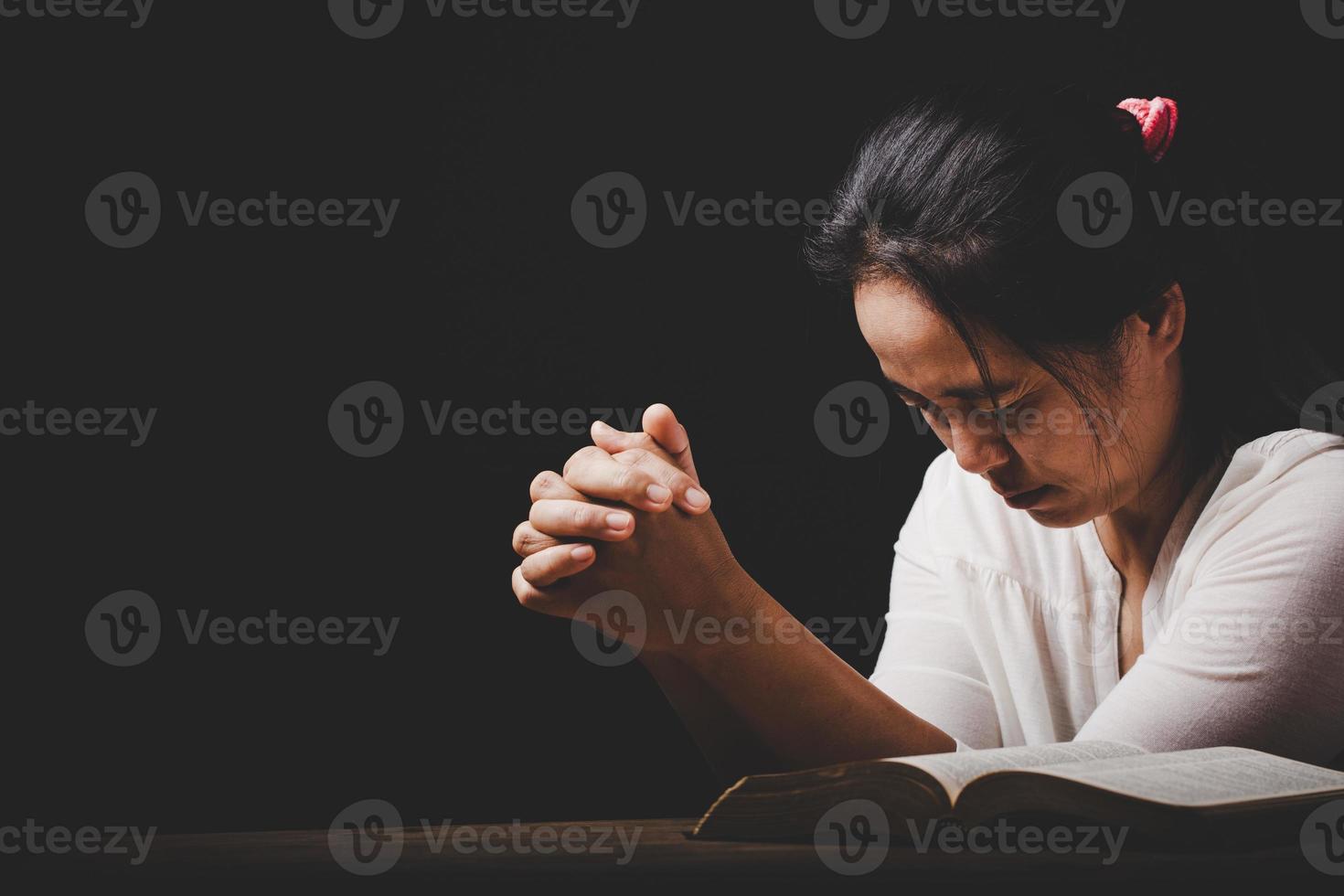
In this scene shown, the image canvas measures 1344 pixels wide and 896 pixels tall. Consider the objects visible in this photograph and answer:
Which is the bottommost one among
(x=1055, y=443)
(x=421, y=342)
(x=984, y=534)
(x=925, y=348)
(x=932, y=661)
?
(x=932, y=661)

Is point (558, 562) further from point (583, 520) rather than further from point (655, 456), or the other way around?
point (655, 456)

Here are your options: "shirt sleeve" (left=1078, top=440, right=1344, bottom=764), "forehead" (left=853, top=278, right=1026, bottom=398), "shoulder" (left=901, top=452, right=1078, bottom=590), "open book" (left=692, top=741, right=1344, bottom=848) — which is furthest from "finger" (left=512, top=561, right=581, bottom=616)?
"shoulder" (left=901, top=452, right=1078, bottom=590)

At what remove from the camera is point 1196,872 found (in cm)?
75

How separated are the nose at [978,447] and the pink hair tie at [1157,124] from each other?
14.9 inches

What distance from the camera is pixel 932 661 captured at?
1621 mm

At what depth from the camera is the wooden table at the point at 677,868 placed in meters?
0.75

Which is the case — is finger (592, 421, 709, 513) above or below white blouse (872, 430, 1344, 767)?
above

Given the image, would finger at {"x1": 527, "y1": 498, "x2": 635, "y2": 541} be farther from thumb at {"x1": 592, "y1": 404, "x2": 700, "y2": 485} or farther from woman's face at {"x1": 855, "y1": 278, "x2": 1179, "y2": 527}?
woman's face at {"x1": 855, "y1": 278, "x2": 1179, "y2": 527}

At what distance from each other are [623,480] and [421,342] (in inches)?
39.3

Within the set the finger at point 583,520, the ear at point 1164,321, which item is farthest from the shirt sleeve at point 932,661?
the finger at point 583,520

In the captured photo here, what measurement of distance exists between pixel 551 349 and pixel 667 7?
0.65 metres

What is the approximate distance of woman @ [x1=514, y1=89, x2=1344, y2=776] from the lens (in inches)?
46.9

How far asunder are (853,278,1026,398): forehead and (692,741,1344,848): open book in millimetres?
456

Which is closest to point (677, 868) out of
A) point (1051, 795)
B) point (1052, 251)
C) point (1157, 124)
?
point (1051, 795)
